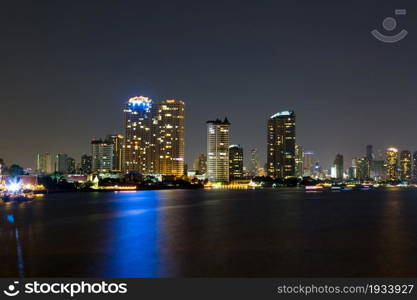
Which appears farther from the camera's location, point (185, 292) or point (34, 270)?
point (34, 270)

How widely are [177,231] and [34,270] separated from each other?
61.8ft

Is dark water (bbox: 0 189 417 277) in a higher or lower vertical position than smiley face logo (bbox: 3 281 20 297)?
lower

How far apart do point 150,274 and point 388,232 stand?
2539 cm

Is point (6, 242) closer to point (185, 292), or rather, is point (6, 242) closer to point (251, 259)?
point (251, 259)

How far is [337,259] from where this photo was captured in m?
25.8

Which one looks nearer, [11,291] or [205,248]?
[11,291]

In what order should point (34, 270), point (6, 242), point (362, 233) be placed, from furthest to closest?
Answer: point (362, 233), point (6, 242), point (34, 270)

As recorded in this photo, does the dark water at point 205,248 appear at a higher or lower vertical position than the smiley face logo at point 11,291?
lower

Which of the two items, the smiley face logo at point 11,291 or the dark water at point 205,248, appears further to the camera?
the dark water at point 205,248

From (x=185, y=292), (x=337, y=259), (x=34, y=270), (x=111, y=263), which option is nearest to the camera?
(x=185, y=292)

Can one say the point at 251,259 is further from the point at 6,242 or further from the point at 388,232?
the point at 388,232

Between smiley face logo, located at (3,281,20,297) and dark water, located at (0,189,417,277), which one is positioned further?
dark water, located at (0,189,417,277)

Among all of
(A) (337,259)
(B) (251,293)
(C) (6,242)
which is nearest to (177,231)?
(C) (6,242)

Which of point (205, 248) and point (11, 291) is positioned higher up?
point (11, 291)
